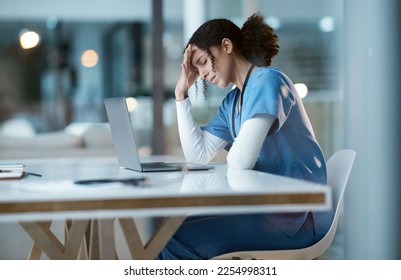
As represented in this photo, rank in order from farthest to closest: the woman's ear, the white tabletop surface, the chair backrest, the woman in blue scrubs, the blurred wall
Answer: the blurred wall → the woman's ear → the chair backrest → the woman in blue scrubs → the white tabletop surface

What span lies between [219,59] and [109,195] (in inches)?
34.4

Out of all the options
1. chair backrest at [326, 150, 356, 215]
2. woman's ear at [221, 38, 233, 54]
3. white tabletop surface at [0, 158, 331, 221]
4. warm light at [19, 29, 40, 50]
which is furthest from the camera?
warm light at [19, 29, 40, 50]

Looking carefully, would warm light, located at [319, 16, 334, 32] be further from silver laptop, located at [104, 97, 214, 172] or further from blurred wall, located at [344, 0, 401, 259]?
silver laptop, located at [104, 97, 214, 172]

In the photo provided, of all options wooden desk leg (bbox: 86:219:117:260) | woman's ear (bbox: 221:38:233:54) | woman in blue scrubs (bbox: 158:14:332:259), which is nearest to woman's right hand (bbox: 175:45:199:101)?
woman in blue scrubs (bbox: 158:14:332:259)

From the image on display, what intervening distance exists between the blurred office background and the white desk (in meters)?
0.66

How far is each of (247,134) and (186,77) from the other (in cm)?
47

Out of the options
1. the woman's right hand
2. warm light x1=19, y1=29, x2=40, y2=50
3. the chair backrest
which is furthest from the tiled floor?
warm light x1=19, y1=29, x2=40, y2=50

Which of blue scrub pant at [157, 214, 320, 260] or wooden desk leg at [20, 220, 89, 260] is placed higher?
wooden desk leg at [20, 220, 89, 260]

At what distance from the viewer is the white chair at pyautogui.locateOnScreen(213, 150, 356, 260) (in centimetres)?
191

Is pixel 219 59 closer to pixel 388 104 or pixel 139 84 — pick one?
pixel 388 104

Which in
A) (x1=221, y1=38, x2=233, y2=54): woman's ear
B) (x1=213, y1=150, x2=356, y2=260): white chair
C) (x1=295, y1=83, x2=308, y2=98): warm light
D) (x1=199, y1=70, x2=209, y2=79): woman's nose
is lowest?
(x1=213, y1=150, x2=356, y2=260): white chair

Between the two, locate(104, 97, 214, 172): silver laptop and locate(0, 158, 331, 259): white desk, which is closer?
locate(0, 158, 331, 259): white desk
